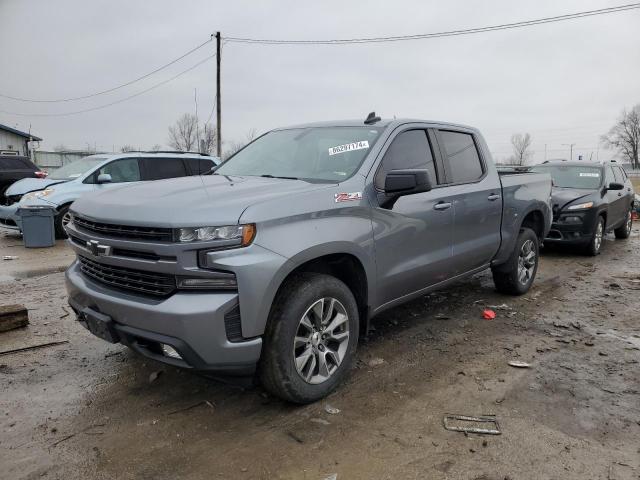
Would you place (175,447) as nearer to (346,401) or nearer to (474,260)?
(346,401)

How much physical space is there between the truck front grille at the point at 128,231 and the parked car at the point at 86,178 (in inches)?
273

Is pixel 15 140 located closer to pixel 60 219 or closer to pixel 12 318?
pixel 60 219

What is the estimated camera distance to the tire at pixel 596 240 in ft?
28.8

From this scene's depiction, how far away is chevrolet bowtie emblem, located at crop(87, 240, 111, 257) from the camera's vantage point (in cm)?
301

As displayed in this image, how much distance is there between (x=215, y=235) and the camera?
107 inches

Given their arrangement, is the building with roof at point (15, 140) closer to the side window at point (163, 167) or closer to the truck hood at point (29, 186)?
the truck hood at point (29, 186)

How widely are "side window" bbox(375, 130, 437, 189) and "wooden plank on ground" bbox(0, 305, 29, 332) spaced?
363 cm

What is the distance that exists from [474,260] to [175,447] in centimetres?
328

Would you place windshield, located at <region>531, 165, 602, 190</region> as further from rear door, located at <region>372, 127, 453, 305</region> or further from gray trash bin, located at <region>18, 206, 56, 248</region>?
gray trash bin, located at <region>18, 206, 56, 248</region>

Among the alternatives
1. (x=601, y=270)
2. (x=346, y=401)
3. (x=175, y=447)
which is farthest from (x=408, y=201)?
(x=601, y=270)

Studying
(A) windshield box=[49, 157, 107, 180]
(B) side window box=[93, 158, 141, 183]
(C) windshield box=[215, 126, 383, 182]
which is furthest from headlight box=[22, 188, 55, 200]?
(C) windshield box=[215, 126, 383, 182]

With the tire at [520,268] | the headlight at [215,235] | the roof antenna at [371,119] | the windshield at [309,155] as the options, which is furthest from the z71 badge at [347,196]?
the tire at [520,268]

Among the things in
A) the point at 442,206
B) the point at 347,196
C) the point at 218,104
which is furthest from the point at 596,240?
the point at 218,104

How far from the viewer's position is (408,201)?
3.90 m
